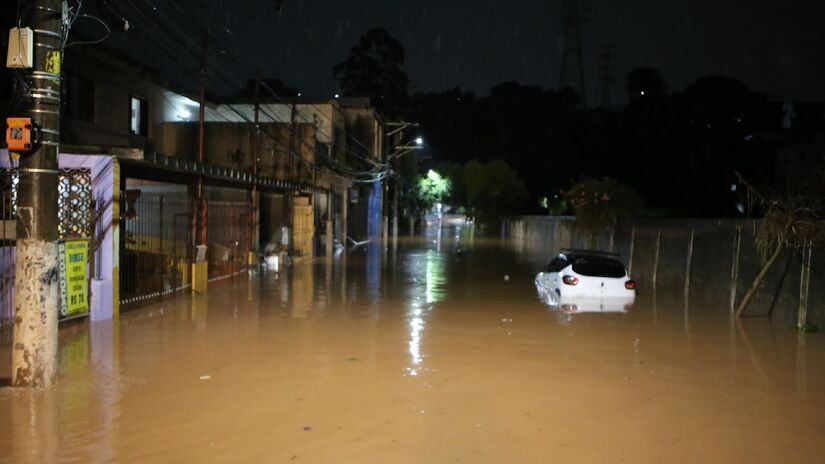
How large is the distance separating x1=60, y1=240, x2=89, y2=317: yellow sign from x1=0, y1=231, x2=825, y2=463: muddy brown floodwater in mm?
469

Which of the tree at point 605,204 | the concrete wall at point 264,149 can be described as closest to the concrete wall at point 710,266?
the tree at point 605,204

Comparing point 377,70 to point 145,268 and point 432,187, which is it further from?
point 145,268

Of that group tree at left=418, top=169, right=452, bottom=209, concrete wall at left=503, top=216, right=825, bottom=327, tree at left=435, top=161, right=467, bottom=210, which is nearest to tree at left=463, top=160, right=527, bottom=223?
tree at left=418, top=169, right=452, bottom=209

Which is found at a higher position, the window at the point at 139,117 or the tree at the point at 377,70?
the tree at the point at 377,70

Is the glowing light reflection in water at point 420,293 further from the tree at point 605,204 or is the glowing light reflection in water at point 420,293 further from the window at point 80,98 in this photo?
the window at point 80,98

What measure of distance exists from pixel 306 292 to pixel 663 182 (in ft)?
102

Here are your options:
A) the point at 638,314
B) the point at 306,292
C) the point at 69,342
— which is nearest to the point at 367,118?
the point at 306,292

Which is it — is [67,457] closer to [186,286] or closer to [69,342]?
[69,342]

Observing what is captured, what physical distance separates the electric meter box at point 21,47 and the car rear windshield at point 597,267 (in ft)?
42.3

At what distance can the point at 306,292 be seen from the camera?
19.7 m

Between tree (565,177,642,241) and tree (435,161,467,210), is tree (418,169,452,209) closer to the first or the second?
tree (435,161,467,210)

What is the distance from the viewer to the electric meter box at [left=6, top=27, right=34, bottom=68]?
8.41m

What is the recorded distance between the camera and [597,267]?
18.0m

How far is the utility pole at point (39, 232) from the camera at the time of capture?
852 cm
